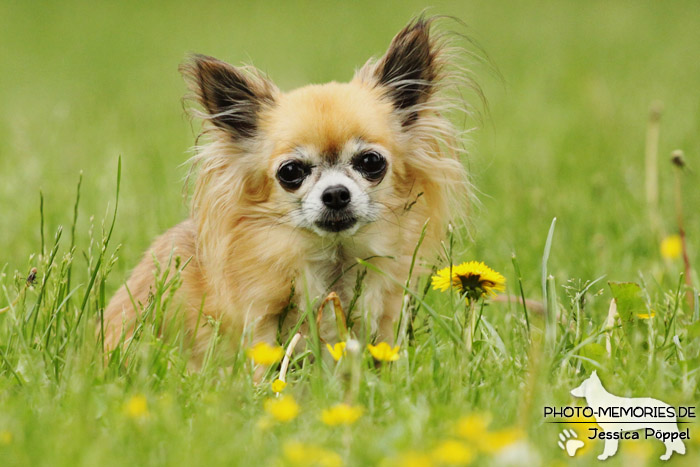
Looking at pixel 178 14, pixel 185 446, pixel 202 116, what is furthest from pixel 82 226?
pixel 178 14

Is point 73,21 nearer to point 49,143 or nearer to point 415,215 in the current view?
point 49,143

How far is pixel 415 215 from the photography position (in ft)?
10.5

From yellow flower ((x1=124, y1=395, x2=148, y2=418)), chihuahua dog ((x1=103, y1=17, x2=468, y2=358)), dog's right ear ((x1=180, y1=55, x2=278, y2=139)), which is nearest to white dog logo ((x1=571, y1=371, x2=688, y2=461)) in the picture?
chihuahua dog ((x1=103, y1=17, x2=468, y2=358))

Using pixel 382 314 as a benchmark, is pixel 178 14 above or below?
above

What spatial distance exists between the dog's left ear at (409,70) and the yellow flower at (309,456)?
187cm

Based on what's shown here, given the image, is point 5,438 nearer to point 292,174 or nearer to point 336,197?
point 336,197

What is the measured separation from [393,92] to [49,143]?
4.02 m

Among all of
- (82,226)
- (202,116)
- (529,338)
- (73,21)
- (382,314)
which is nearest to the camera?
(529,338)

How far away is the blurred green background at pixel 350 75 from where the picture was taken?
439 cm

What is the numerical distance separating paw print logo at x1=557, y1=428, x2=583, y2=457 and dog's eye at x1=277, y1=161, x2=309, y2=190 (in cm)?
145

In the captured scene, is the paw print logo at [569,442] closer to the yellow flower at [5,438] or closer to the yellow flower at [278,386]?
the yellow flower at [278,386]

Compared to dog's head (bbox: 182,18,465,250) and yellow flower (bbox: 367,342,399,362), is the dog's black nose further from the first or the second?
yellow flower (bbox: 367,342,399,362)

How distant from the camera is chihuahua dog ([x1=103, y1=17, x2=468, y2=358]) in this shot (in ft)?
9.84

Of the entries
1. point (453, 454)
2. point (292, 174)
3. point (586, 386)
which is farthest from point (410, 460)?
point (292, 174)
